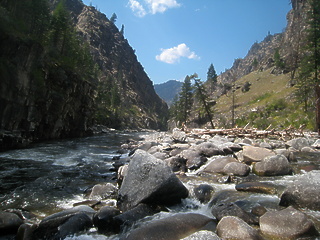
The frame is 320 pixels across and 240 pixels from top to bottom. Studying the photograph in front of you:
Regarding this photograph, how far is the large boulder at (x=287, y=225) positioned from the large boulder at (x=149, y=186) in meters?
2.47

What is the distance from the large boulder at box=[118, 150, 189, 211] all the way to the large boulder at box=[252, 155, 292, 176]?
3.86 metres

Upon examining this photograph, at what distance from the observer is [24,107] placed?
22.5 meters

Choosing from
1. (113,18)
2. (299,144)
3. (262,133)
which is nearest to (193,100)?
(262,133)

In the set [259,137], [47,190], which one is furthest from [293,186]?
[259,137]

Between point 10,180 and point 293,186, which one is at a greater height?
point 293,186

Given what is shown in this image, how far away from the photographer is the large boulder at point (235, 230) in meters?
4.01

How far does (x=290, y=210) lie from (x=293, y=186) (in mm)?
1246

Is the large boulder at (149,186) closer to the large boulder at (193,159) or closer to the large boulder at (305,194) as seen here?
the large boulder at (305,194)

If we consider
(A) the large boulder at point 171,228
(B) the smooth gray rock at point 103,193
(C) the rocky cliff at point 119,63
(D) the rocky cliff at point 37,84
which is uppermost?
(C) the rocky cliff at point 119,63

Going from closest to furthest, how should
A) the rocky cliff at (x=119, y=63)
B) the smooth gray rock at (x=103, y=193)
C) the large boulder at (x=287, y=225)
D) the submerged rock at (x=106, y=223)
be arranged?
the large boulder at (x=287, y=225)
the submerged rock at (x=106, y=223)
the smooth gray rock at (x=103, y=193)
the rocky cliff at (x=119, y=63)

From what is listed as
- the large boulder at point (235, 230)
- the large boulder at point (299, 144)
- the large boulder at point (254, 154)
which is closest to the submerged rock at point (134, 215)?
the large boulder at point (235, 230)

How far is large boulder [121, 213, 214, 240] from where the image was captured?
13.9 ft

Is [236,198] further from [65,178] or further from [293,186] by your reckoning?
[65,178]

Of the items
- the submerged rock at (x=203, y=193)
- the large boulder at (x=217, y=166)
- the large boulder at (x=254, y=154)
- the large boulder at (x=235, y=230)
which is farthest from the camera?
the large boulder at (x=254, y=154)
